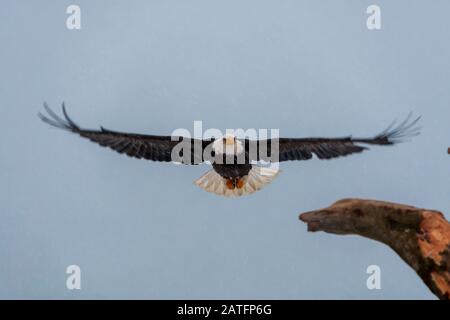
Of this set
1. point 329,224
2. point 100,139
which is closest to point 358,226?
point 329,224

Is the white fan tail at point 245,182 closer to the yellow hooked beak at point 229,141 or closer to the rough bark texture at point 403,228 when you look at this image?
the yellow hooked beak at point 229,141

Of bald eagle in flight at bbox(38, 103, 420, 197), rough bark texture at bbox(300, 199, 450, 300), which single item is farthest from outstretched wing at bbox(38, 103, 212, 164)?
rough bark texture at bbox(300, 199, 450, 300)

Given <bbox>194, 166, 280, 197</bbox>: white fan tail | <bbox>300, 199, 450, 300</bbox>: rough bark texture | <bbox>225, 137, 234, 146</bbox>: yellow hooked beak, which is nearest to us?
<bbox>300, 199, 450, 300</bbox>: rough bark texture

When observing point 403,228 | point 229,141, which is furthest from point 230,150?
point 403,228

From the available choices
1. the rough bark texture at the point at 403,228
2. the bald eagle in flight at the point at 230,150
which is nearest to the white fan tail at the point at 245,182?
the bald eagle in flight at the point at 230,150

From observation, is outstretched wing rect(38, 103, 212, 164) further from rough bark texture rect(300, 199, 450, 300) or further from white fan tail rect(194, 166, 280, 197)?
rough bark texture rect(300, 199, 450, 300)
